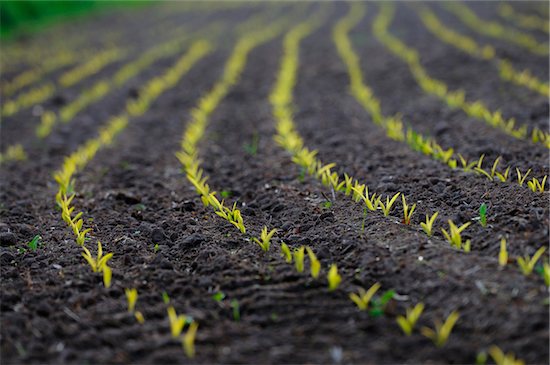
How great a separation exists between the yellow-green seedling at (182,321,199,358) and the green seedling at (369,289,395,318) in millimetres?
696

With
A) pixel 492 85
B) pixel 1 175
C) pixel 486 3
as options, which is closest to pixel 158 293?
pixel 1 175

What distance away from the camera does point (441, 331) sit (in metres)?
2.10

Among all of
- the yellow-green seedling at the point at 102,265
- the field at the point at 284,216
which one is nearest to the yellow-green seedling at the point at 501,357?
the field at the point at 284,216

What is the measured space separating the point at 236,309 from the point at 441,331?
0.80 m

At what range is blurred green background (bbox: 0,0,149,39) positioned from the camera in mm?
12812

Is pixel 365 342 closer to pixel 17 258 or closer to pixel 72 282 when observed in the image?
pixel 72 282

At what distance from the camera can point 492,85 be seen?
631 cm

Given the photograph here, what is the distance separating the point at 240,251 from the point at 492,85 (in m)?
4.47

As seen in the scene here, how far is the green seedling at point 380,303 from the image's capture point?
7.51 feet

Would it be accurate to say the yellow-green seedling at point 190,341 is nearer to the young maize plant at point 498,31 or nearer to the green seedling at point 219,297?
the green seedling at point 219,297

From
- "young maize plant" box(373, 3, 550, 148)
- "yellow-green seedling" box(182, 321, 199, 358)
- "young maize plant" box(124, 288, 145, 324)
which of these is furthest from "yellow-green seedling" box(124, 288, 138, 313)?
"young maize plant" box(373, 3, 550, 148)

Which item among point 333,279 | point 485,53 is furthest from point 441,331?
point 485,53

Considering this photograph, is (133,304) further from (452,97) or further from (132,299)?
(452,97)

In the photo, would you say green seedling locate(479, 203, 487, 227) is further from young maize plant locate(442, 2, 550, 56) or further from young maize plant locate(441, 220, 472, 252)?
young maize plant locate(442, 2, 550, 56)
